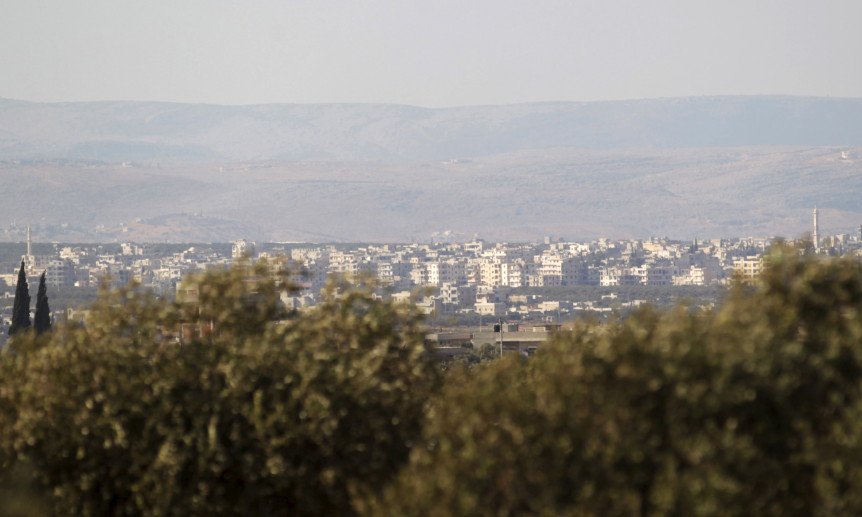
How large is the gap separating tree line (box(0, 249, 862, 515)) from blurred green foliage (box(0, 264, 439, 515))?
19 mm

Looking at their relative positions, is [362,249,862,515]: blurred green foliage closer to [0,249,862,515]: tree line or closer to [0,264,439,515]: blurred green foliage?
[0,249,862,515]: tree line

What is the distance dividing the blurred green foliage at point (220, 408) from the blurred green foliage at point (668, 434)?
1.57 metres

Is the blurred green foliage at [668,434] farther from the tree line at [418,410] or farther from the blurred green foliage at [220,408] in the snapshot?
the blurred green foliage at [220,408]

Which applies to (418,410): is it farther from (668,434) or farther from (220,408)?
(668,434)

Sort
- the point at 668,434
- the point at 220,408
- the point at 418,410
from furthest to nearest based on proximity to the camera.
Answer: the point at 418,410
the point at 220,408
the point at 668,434

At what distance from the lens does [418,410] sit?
48.9 feet

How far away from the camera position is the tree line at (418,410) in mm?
11477

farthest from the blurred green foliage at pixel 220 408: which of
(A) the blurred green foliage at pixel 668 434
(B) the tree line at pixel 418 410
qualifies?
(A) the blurred green foliage at pixel 668 434

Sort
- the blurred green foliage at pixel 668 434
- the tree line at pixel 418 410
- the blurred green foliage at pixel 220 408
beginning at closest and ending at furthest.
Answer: the blurred green foliage at pixel 668 434 < the tree line at pixel 418 410 < the blurred green foliage at pixel 220 408

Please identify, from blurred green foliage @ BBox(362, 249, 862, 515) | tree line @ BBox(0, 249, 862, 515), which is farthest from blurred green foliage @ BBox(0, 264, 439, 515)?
blurred green foliage @ BBox(362, 249, 862, 515)

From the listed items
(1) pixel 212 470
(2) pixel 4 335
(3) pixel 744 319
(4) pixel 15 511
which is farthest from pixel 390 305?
(2) pixel 4 335

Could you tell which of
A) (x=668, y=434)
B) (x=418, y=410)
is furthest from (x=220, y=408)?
(x=668, y=434)

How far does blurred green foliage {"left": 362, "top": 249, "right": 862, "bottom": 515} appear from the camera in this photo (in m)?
11.3

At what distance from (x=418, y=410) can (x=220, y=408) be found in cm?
168
